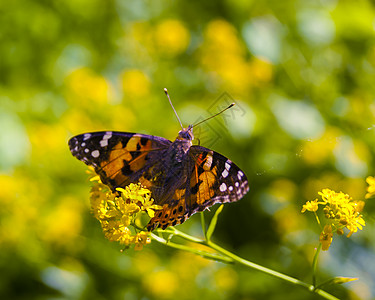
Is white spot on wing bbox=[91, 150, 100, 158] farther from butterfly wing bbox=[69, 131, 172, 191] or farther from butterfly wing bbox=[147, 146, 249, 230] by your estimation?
butterfly wing bbox=[147, 146, 249, 230]

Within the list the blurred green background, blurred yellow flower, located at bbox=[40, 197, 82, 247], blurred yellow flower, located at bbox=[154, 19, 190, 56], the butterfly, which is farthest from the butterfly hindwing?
blurred yellow flower, located at bbox=[154, 19, 190, 56]

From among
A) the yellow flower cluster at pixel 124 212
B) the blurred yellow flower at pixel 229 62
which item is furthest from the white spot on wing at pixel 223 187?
the blurred yellow flower at pixel 229 62

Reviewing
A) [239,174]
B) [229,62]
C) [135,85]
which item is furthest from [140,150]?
[229,62]

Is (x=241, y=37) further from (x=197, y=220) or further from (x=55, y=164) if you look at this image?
(x=55, y=164)

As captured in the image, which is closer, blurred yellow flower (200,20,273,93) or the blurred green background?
the blurred green background

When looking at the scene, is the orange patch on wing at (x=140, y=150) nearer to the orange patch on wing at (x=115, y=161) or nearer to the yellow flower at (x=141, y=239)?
the orange patch on wing at (x=115, y=161)

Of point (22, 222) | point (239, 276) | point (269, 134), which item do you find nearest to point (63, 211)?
point (22, 222)

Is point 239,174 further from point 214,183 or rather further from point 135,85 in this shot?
point 135,85

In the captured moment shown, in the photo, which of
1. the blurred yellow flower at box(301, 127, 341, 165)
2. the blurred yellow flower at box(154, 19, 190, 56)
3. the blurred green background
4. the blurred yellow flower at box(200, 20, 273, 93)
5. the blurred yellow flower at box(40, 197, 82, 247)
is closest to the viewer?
the blurred yellow flower at box(301, 127, 341, 165)
